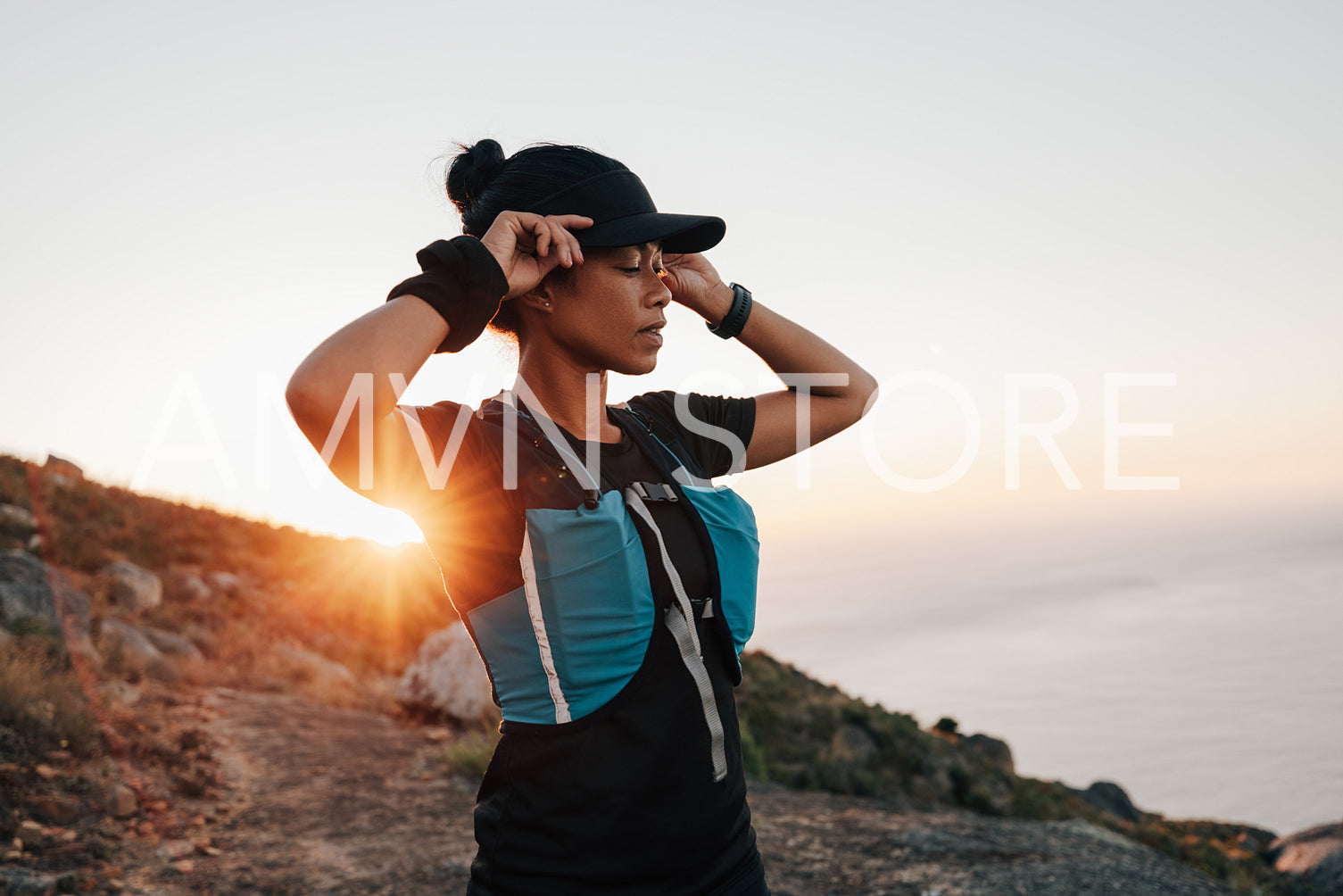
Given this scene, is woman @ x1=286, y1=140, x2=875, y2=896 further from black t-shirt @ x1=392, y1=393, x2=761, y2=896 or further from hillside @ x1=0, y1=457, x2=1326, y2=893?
hillside @ x1=0, y1=457, x2=1326, y2=893

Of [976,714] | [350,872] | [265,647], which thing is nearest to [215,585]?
[265,647]

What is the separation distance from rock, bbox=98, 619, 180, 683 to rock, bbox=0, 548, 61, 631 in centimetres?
61

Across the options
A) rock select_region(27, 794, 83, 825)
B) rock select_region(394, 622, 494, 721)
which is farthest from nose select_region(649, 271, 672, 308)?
rock select_region(394, 622, 494, 721)

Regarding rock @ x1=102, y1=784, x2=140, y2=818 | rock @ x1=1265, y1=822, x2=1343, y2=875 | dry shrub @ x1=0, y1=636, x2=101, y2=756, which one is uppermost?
dry shrub @ x1=0, y1=636, x2=101, y2=756

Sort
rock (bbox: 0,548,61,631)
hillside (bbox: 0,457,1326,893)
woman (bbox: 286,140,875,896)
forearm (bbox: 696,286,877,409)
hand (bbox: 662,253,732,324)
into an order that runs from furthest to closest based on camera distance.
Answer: rock (bbox: 0,548,61,631) → hillside (bbox: 0,457,1326,893) → forearm (bbox: 696,286,877,409) → hand (bbox: 662,253,732,324) → woman (bbox: 286,140,875,896)

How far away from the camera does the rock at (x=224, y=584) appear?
1481cm

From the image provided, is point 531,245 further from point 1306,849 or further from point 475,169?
point 1306,849

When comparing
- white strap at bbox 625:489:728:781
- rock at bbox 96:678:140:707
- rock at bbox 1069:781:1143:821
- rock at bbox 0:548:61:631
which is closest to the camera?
white strap at bbox 625:489:728:781

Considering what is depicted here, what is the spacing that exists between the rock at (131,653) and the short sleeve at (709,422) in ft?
32.0

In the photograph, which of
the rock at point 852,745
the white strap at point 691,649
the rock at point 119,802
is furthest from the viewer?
the rock at point 852,745

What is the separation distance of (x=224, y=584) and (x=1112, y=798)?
803 inches

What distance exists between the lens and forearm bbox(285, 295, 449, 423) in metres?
1.35

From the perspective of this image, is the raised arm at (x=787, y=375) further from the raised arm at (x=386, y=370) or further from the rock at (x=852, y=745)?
the rock at (x=852, y=745)

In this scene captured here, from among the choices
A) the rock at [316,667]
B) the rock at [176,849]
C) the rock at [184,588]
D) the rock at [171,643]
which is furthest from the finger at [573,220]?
the rock at [184,588]
